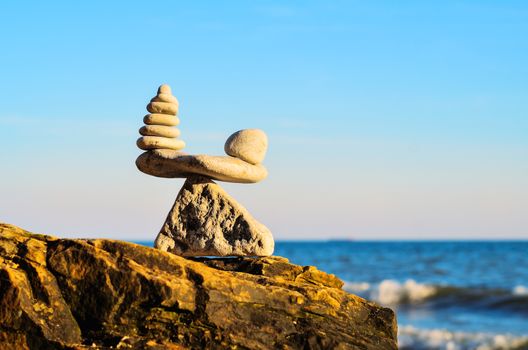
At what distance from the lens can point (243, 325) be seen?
269 inches

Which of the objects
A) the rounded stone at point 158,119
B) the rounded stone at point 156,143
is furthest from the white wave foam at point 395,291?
the rounded stone at point 158,119

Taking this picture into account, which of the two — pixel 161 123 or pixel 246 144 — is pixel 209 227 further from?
pixel 161 123

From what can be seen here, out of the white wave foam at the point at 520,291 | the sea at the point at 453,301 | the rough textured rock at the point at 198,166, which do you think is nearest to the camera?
the rough textured rock at the point at 198,166

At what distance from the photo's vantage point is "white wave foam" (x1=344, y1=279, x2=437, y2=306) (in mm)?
26328

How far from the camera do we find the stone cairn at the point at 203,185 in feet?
27.0

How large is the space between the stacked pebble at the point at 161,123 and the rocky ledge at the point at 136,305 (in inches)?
68.1

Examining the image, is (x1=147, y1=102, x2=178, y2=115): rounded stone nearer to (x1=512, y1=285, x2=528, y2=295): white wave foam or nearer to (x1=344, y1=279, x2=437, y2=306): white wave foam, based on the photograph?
(x1=344, y1=279, x2=437, y2=306): white wave foam

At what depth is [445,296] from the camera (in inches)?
1024

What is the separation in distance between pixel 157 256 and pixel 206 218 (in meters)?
1.40

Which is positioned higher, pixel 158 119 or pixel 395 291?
pixel 395 291

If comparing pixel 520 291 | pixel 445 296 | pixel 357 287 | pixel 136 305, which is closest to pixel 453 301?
pixel 445 296

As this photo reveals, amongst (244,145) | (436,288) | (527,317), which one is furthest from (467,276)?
(244,145)

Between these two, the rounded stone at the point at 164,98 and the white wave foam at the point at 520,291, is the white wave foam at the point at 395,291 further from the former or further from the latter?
the rounded stone at the point at 164,98

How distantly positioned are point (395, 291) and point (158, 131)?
20.6 m
